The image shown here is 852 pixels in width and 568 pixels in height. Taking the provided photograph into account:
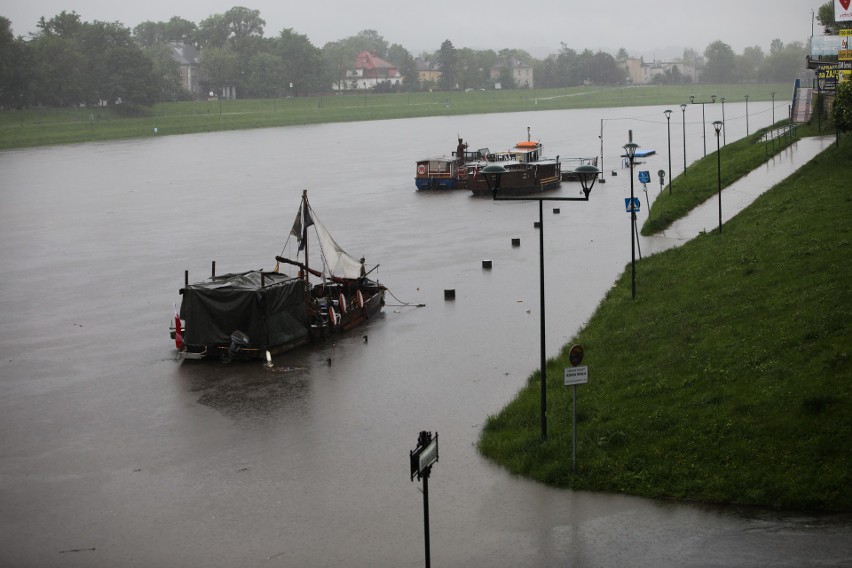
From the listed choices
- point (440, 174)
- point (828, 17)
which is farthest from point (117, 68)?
point (828, 17)

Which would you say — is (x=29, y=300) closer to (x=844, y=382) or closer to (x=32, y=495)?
(x=32, y=495)

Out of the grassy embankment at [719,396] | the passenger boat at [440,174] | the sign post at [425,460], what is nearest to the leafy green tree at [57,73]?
the passenger boat at [440,174]

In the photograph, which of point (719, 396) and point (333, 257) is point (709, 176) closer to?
point (333, 257)

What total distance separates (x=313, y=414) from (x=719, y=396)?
8890mm

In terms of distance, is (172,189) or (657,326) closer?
(657,326)

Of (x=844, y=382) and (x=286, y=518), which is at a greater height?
(x=844, y=382)

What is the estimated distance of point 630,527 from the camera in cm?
1702

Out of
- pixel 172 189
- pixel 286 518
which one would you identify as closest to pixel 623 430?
pixel 286 518

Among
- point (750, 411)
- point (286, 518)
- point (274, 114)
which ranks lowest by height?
point (286, 518)

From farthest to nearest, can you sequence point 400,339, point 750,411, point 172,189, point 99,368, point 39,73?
point 39,73 < point 172,189 < point 400,339 < point 99,368 < point 750,411

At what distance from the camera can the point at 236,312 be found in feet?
95.4

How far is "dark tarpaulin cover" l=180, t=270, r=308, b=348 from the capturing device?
2892 cm

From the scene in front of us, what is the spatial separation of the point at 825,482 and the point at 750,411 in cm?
268

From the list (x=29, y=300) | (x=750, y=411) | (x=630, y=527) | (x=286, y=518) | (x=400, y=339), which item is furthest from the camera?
(x=29, y=300)
